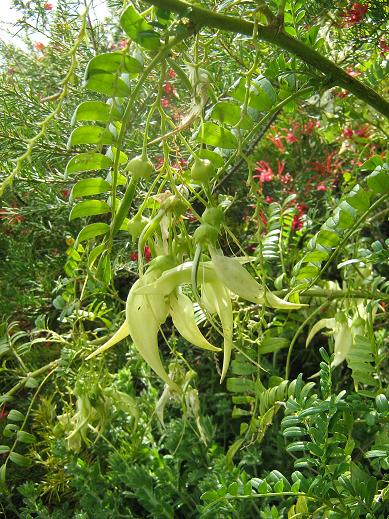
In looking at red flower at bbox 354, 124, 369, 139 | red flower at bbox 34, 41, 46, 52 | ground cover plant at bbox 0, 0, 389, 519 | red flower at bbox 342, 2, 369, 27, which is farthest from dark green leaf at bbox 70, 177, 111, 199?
red flower at bbox 34, 41, 46, 52

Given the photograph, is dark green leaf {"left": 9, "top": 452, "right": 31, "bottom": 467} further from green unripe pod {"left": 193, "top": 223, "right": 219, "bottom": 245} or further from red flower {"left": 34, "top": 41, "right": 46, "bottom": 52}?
red flower {"left": 34, "top": 41, "right": 46, "bottom": 52}

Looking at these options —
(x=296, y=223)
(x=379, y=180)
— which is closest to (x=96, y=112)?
(x=379, y=180)

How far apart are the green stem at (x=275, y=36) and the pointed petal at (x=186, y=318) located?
166mm

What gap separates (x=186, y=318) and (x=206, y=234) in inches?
2.2

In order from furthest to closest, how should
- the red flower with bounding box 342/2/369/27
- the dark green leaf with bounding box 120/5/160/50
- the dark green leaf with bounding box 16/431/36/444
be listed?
the dark green leaf with bounding box 16/431/36/444 < the red flower with bounding box 342/2/369/27 < the dark green leaf with bounding box 120/5/160/50

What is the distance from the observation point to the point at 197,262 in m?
0.37

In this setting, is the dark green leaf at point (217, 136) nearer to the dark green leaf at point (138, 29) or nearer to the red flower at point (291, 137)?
the dark green leaf at point (138, 29)

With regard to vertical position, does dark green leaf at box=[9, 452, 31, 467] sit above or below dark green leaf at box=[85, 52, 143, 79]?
below

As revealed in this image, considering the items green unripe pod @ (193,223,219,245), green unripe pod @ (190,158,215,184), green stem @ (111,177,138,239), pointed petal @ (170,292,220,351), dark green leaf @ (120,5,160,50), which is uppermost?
dark green leaf @ (120,5,160,50)

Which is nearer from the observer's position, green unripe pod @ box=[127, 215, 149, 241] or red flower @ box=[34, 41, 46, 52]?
green unripe pod @ box=[127, 215, 149, 241]

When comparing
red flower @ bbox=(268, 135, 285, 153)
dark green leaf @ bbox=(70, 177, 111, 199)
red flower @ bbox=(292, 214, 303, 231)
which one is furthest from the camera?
red flower @ bbox=(268, 135, 285, 153)

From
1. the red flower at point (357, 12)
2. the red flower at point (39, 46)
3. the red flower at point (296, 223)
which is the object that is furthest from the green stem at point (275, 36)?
the red flower at point (39, 46)

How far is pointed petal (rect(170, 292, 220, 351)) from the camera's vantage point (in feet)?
1.32

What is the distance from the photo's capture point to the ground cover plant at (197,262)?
409 mm
